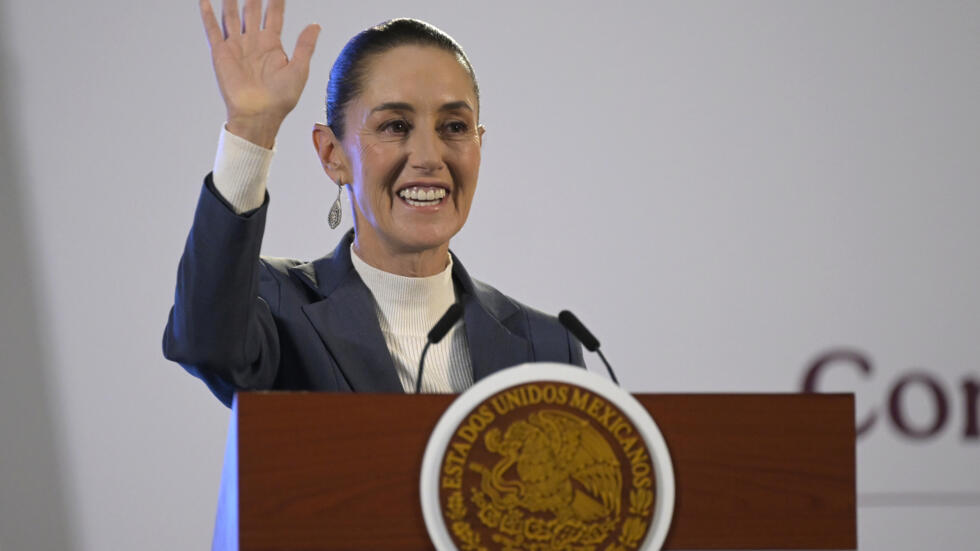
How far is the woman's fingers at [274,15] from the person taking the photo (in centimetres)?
164

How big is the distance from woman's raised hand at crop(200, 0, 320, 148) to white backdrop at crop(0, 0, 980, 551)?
1348mm

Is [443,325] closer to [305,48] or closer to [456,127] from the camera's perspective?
[305,48]

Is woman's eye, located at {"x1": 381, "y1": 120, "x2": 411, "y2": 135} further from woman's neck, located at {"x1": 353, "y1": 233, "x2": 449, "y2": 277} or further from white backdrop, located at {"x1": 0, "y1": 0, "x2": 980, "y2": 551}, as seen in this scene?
white backdrop, located at {"x1": 0, "y1": 0, "x2": 980, "y2": 551}

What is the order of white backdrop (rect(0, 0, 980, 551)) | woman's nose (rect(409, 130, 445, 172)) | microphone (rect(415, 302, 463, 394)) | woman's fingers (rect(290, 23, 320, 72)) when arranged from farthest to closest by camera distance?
white backdrop (rect(0, 0, 980, 551)), woman's nose (rect(409, 130, 445, 172)), woman's fingers (rect(290, 23, 320, 72)), microphone (rect(415, 302, 463, 394))

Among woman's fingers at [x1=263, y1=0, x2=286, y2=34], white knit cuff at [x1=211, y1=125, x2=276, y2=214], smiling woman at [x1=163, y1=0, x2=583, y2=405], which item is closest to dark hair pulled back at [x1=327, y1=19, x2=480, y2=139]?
smiling woman at [x1=163, y1=0, x2=583, y2=405]

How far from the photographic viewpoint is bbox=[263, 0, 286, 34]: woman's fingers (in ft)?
5.38

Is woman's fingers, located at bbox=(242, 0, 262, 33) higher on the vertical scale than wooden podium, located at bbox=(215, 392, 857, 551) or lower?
higher

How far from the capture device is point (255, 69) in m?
1.59

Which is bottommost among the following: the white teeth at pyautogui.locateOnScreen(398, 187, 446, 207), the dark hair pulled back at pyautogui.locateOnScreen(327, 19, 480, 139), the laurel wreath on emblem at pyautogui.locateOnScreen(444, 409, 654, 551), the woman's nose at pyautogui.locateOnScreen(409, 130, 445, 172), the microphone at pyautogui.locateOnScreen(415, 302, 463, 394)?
the laurel wreath on emblem at pyautogui.locateOnScreen(444, 409, 654, 551)

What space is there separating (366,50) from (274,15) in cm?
38

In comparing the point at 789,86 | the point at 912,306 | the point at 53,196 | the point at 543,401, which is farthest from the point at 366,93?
the point at 912,306

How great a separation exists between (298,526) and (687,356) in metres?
2.05

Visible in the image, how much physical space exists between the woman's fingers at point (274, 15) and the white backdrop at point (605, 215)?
4.35 feet

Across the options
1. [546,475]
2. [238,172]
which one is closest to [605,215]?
[238,172]
